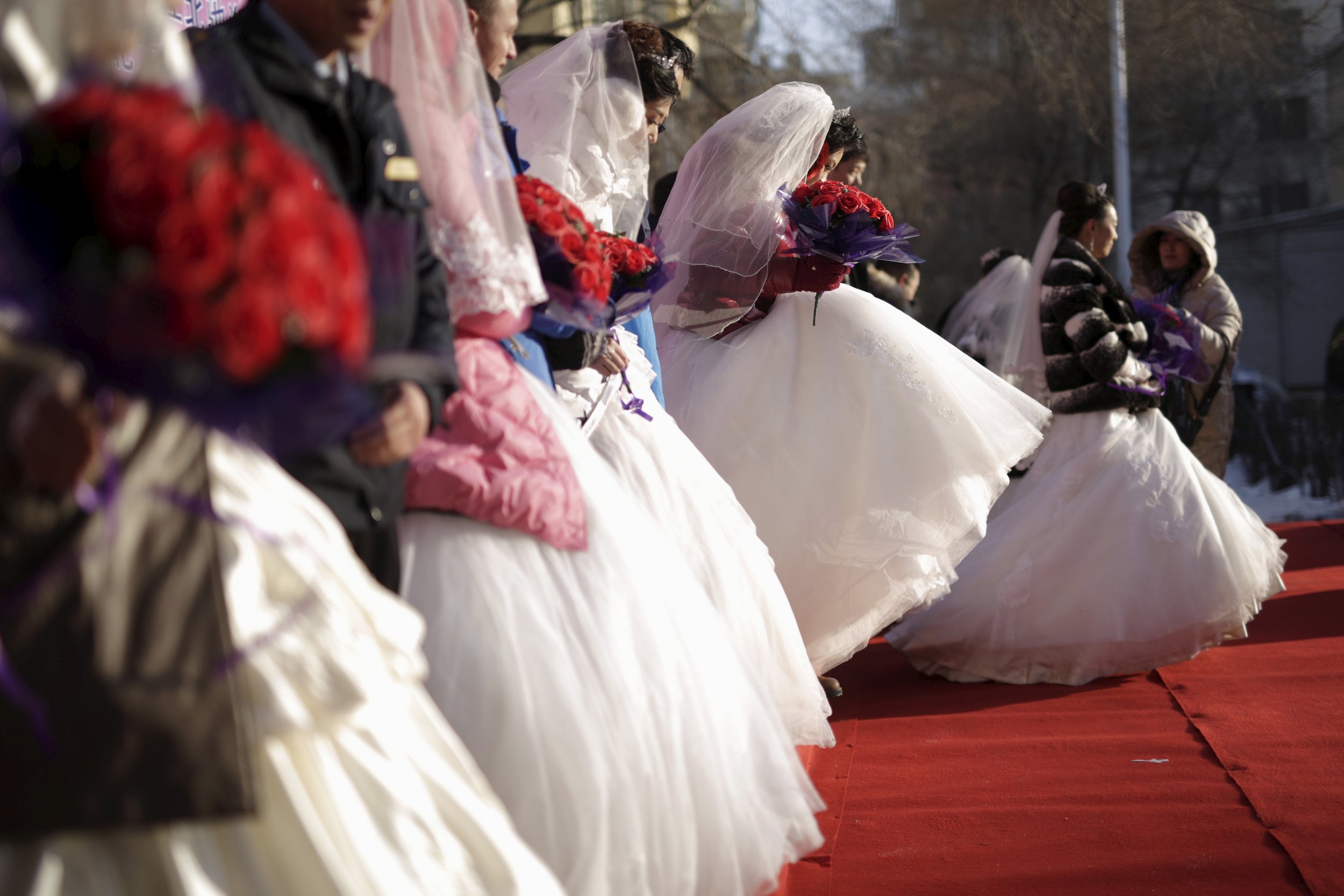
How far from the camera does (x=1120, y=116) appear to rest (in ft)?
47.9

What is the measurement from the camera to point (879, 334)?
184 inches

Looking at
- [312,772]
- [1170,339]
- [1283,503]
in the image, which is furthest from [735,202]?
[1283,503]

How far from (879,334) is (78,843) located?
3573 mm

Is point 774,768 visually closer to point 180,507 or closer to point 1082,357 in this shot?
point 180,507

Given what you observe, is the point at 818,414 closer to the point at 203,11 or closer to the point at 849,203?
the point at 849,203

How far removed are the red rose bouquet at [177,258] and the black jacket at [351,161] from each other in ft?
1.30

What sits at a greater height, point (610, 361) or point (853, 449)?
point (610, 361)

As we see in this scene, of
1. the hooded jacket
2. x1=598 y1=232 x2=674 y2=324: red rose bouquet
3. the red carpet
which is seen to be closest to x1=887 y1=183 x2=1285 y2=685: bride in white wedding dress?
the red carpet

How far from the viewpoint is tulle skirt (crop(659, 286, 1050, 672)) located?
4.54 meters

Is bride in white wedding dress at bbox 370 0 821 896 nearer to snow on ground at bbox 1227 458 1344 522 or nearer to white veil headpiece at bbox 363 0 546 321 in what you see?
white veil headpiece at bbox 363 0 546 321

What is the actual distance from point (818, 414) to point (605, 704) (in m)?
2.64

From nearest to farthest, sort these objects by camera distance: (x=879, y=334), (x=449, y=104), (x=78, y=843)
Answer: (x=78, y=843), (x=449, y=104), (x=879, y=334)

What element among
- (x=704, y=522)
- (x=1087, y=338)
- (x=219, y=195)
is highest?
(x=219, y=195)

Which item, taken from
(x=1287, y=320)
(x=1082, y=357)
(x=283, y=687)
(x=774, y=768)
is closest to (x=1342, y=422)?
(x=1082, y=357)
